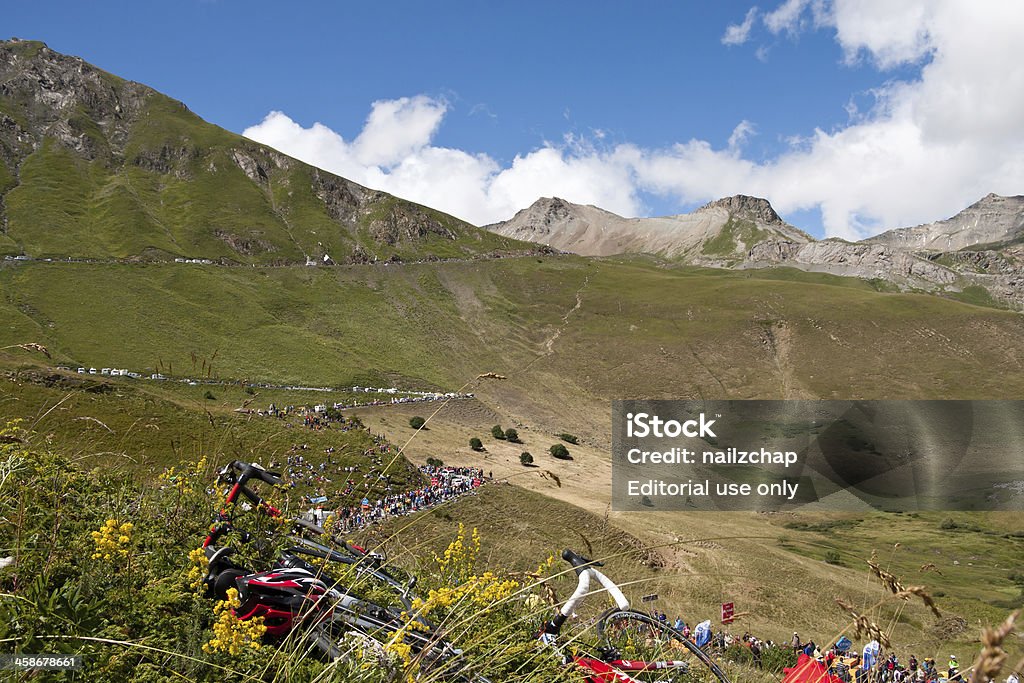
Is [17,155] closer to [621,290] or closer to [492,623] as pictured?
[621,290]

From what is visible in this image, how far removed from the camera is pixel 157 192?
144000 millimetres

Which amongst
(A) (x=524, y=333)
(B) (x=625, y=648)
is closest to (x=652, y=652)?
(B) (x=625, y=648)

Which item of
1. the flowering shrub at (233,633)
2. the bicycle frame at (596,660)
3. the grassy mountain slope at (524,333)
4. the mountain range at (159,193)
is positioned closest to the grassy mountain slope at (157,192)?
the mountain range at (159,193)

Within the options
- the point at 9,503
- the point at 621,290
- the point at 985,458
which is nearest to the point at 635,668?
the point at 9,503

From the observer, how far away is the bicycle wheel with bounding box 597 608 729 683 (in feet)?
11.0

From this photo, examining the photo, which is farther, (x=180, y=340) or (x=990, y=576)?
(x=180, y=340)

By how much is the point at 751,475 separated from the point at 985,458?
24.2m

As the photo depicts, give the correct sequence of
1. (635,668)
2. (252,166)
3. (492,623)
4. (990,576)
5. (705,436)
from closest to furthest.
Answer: (635,668), (492,623), (990,576), (705,436), (252,166)

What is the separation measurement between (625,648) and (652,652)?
0.18 metres

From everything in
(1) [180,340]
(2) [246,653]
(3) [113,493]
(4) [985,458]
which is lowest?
(4) [985,458]

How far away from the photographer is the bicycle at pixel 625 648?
3.18 metres

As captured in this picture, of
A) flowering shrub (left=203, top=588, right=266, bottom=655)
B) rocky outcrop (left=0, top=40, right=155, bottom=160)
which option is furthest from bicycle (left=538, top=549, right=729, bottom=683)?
rocky outcrop (left=0, top=40, right=155, bottom=160)

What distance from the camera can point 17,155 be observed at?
137 m

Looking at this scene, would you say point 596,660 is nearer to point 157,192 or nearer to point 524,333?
point 524,333
